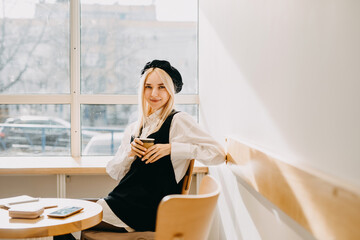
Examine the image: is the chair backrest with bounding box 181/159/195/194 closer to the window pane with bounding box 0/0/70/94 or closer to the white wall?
the white wall

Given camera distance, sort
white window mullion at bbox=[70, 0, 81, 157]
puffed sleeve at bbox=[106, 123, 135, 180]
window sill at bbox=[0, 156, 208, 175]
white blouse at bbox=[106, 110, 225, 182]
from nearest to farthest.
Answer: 1. white blouse at bbox=[106, 110, 225, 182]
2. puffed sleeve at bbox=[106, 123, 135, 180]
3. window sill at bbox=[0, 156, 208, 175]
4. white window mullion at bbox=[70, 0, 81, 157]

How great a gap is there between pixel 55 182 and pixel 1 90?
102 cm

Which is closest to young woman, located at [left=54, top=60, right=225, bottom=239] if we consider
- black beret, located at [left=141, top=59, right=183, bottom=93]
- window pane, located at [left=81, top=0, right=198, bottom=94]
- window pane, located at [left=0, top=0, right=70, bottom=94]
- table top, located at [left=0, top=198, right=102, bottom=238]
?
black beret, located at [left=141, top=59, right=183, bottom=93]

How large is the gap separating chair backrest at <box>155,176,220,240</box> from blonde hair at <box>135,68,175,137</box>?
2.95 feet

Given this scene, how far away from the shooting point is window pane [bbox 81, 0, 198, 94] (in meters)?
3.45

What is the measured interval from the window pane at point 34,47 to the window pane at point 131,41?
200 millimetres

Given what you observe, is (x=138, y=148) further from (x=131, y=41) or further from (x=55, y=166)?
(x=131, y=41)

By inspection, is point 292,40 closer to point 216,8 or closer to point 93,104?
point 216,8

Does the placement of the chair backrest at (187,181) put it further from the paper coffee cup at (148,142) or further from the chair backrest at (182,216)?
the chair backrest at (182,216)

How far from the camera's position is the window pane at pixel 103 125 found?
341cm

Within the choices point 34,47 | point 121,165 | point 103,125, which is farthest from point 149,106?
point 34,47

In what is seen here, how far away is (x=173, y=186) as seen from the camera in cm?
196

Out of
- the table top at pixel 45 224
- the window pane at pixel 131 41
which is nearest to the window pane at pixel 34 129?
the window pane at pixel 131 41

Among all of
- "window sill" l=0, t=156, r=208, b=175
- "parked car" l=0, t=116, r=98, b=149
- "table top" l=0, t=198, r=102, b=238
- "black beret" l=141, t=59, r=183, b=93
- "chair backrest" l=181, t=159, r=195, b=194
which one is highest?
"black beret" l=141, t=59, r=183, b=93
